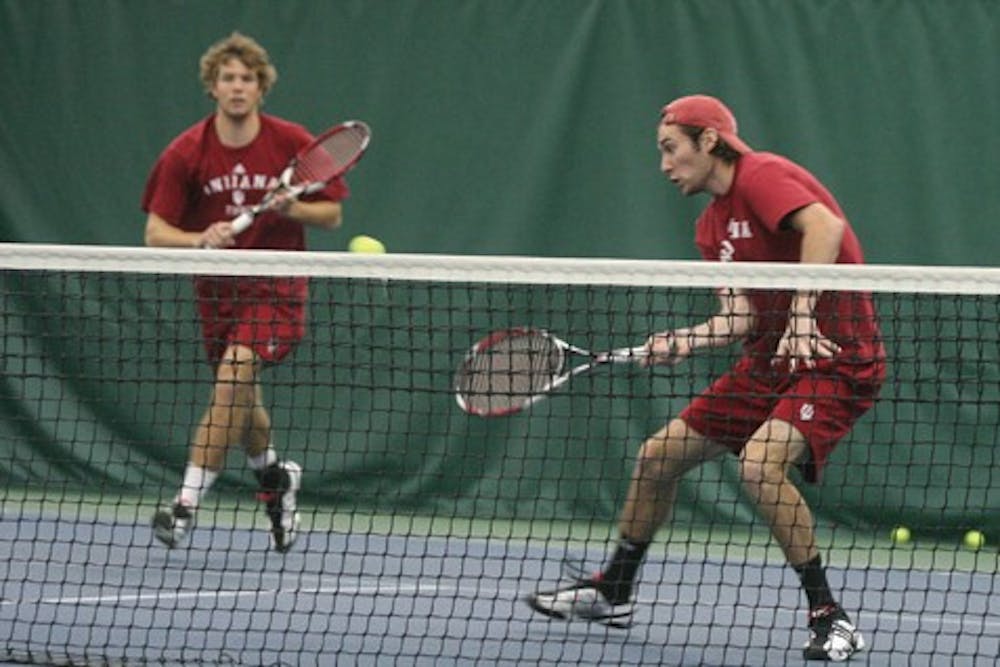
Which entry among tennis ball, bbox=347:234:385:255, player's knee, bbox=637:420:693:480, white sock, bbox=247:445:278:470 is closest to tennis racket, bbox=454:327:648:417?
player's knee, bbox=637:420:693:480

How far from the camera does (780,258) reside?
4457mm

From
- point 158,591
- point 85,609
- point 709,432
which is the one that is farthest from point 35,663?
point 709,432

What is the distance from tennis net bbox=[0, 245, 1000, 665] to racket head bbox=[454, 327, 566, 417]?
3.8 inches

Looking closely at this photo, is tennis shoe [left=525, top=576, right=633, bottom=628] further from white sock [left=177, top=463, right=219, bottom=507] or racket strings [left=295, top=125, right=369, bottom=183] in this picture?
racket strings [left=295, top=125, right=369, bottom=183]

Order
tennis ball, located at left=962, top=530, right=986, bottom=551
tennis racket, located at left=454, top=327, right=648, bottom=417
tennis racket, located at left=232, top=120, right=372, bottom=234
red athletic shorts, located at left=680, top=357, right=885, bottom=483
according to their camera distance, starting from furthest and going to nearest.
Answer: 1. tennis ball, located at left=962, top=530, right=986, bottom=551
2. tennis racket, located at left=232, top=120, right=372, bottom=234
3. tennis racket, located at left=454, top=327, right=648, bottom=417
4. red athletic shorts, located at left=680, top=357, right=885, bottom=483

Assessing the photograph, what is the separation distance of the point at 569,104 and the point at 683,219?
520mm

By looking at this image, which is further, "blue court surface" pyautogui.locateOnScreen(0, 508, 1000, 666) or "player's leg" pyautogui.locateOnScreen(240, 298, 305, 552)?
"player's leg" pyautogui.locateOnScreen(240, 298, 305, 552)

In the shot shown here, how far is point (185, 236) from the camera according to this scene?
5.59 m

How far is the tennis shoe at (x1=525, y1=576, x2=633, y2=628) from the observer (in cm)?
452

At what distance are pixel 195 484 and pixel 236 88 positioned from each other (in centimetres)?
101

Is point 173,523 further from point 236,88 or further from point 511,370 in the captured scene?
point 511,370

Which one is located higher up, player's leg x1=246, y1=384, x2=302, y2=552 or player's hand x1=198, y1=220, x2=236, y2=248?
player's hand x1=198, y1=220, x2=236, y2=248

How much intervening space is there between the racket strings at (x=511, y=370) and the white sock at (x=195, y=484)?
85 centimetres

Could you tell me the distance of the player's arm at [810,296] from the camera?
4.12 metres
